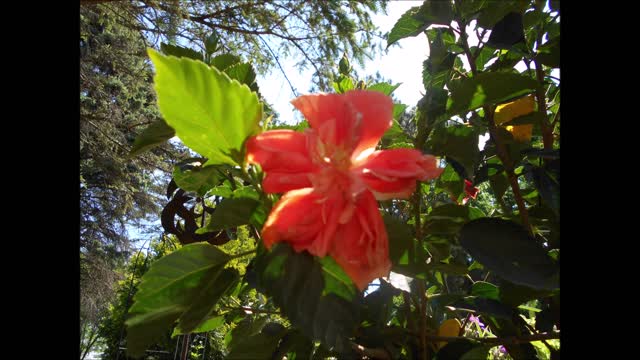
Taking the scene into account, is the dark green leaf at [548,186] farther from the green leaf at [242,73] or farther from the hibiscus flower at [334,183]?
the green leaf at [242,73]

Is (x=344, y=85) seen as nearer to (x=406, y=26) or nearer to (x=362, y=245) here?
(x=406, y=26)

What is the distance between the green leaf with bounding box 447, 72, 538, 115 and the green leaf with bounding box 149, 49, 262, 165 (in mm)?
176

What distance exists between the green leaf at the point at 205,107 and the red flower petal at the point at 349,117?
0.04 metres

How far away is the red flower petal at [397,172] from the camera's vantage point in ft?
1.03

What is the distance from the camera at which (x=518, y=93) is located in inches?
16.4

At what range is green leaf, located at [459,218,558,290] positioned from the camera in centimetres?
36

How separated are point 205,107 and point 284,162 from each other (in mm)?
71

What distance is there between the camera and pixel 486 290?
0.51 m

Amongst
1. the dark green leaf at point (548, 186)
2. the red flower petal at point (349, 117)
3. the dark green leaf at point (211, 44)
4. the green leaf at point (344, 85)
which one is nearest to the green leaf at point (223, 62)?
the dark green leaf at point (211, 44)

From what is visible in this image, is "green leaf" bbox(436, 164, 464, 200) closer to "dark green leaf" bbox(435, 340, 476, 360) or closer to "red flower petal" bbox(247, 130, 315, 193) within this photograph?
"dark green leaf" bbox(435, 340, 476, 360)

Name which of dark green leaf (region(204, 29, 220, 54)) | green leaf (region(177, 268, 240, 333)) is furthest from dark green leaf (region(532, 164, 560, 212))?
dark green leaf (region(204, 29, 220, 54))
